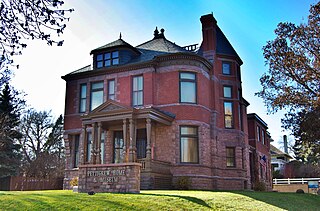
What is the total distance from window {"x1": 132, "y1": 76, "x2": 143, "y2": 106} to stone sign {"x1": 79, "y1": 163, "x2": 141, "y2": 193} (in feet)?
24.3

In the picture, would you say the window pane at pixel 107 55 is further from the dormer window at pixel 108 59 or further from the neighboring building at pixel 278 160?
the neighboring building at pixel 278 160

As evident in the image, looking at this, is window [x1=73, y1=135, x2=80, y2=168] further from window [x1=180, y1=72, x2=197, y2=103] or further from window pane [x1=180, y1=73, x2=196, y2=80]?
window pane [x1=180, y1=73, x2=196, y2=80]

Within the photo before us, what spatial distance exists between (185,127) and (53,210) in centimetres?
1402

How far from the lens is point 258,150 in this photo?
3300 centimetres

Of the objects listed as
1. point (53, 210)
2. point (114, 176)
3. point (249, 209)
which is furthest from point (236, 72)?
point (53, 210)

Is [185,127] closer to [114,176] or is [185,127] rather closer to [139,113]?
[139,113]

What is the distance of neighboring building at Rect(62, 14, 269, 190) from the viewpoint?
2116 cm

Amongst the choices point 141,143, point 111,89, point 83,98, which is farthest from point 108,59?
point 141,143

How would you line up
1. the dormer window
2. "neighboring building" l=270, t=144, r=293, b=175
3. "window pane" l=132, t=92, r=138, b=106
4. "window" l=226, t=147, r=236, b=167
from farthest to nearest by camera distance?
"neighboring building" l=270, t=144, r=293, b=175 < the dormer window < "window" l=226, t=147, r=236, b=167 < "window pane" l=132, t=92, r=138, b=106

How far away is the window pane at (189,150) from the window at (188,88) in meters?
2.55

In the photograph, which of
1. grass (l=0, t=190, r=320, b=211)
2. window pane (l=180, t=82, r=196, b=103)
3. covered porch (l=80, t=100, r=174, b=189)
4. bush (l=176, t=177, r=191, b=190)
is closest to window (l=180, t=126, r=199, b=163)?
covered porch (l=80, t=100, r=174, b=189)

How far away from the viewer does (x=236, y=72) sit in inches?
1056

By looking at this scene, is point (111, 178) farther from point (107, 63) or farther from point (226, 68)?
point (226, 68)

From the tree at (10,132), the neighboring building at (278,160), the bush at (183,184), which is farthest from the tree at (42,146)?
the neighboring building at (278,160)
